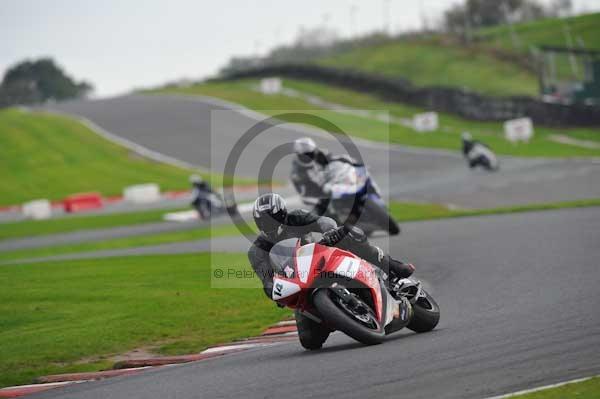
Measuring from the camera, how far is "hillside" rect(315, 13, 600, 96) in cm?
5072

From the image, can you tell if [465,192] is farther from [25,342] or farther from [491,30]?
[491,30]

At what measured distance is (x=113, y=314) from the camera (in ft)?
40.9

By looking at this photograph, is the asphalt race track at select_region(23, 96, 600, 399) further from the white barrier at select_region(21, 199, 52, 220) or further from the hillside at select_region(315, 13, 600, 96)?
the hillside at select_region(315, 13, 600, 96)

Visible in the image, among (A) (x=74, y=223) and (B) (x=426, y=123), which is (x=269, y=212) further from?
(B) (x=426, y=123)

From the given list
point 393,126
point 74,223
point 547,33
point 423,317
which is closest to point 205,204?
point 74,223

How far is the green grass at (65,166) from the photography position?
40569 mm

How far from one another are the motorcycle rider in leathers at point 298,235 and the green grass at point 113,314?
66.6 inches

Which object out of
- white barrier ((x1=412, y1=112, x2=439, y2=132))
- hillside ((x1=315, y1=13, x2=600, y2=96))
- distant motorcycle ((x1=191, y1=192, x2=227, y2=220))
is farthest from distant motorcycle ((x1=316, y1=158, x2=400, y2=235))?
hillside ((x1=315, y1=13, x2=600, y2=96))

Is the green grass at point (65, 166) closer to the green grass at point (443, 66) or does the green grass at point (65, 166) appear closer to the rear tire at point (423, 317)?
the green grass at point (443, 66)

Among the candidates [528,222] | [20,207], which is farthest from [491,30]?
[528,222]

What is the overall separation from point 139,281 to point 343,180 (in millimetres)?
3881

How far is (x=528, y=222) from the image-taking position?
1842 cm

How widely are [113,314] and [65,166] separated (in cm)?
3427

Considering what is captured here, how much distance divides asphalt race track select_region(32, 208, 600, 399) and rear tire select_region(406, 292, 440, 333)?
0.33 feet
